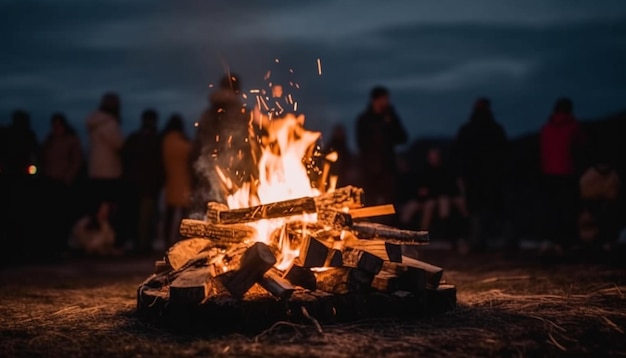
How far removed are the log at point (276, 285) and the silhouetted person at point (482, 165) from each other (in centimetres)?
716

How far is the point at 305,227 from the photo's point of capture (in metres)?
6.37

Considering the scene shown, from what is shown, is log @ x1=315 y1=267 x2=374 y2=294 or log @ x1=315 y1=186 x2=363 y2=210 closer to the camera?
log @ x1=315 y1=267 x2=374 y2=294

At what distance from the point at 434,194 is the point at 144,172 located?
518cm

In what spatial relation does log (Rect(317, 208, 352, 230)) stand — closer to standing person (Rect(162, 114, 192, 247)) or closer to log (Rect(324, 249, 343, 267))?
log (Rect(324, 249, 343, 267))

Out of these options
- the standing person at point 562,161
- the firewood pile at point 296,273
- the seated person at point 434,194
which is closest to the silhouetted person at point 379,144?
the standing person at point 562,161

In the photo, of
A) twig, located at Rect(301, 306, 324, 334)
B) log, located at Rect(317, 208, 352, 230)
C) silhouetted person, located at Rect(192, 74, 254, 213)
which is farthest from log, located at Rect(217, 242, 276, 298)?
silhouetted person, located at Rect(192, 74, 254, 213)

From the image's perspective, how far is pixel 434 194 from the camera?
1423cm

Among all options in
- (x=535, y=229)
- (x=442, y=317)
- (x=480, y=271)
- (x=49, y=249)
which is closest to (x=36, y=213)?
(x=49, y=249)

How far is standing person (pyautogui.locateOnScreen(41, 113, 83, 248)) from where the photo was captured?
40.8ft

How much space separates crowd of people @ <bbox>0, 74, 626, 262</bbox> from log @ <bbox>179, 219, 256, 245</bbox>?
3.52 metres

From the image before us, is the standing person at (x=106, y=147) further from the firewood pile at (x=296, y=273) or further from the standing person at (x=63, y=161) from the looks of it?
the firewood pile at (x=296, y=273)

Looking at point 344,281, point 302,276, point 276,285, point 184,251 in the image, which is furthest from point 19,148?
point 344,281

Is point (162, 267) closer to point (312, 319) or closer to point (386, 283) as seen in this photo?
point (312, 319)

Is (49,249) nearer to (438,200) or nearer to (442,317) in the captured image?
(438,200)
